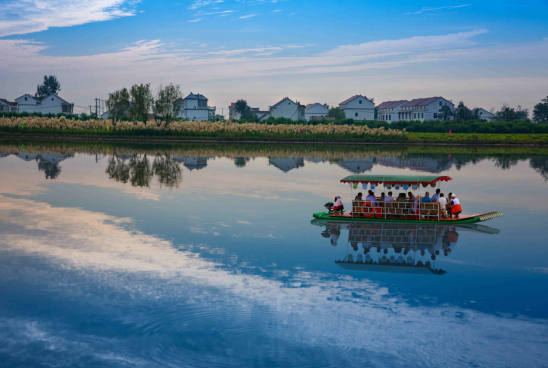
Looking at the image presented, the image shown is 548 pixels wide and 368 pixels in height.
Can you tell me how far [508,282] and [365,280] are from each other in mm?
3406

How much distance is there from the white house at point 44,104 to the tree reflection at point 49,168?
10339cm

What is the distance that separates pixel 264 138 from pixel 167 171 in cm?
4334

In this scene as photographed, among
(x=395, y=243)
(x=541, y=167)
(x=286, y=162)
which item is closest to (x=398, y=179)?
(x=395, y=243)

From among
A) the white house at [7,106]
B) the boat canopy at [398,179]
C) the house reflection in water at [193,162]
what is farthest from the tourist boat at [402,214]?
the white house at [7,106]

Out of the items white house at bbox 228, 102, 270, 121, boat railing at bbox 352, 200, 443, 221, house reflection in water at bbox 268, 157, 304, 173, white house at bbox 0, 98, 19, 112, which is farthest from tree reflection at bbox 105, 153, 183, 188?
white house at bbox 0, 98, 19, 112

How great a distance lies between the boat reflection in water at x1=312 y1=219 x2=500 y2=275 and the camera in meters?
13.2

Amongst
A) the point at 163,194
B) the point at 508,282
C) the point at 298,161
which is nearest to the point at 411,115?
the point at 298,161

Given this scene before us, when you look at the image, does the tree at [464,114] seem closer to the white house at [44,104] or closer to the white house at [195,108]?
the white house at [195,108]

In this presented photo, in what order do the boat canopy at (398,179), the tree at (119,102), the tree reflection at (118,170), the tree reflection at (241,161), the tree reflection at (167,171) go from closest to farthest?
the boat canopy at (398,179), the tree reflection at (167,171), the tree reflection at (118,170), the tree reflection at (241,161), the tree at (119,102)

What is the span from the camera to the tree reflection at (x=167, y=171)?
93.6 feet

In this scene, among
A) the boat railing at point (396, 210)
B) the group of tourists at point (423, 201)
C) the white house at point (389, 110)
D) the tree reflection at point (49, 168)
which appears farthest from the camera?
the white house at point (389, 110)

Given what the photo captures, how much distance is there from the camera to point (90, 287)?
11227mm

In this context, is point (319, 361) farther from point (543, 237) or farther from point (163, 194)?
point (163, 194)

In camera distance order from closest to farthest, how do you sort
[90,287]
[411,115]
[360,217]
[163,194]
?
1. [90,287]
2. [360,217]
3. [163,194]
4. [411,115]
